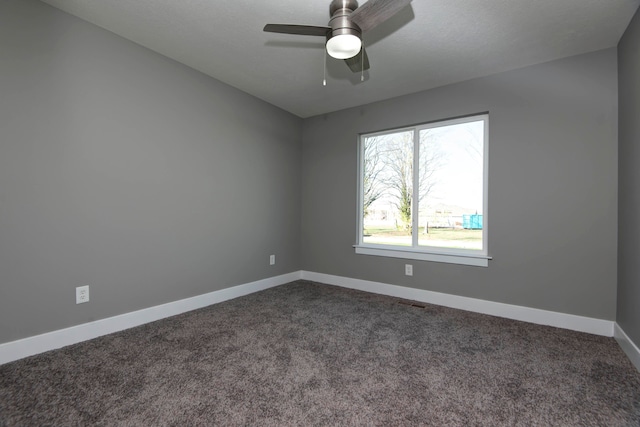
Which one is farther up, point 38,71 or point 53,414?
point 38,71

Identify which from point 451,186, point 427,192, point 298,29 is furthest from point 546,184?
point 298,29

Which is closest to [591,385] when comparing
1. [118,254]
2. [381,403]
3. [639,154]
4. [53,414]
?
[381,403]

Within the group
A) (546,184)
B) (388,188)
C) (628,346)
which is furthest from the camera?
(388,188)

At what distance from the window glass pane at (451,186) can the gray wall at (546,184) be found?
6.6 inches

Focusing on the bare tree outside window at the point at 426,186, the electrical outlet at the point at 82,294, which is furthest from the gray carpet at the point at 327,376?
the bare tree outside window at the point at 426,186

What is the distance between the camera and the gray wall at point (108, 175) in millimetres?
1880

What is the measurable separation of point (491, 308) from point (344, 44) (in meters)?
2.76

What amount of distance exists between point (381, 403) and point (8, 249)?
2.47m

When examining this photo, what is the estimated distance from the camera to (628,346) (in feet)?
6.55

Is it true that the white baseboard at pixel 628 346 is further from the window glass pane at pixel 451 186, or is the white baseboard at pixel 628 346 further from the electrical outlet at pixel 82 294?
the electrical outlet at pixel 82 294

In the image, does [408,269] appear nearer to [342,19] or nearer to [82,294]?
[342,19]

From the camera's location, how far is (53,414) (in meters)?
1.36

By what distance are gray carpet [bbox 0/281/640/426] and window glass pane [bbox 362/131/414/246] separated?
126cm

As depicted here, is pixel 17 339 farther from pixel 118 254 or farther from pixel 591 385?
pixel 591 385
